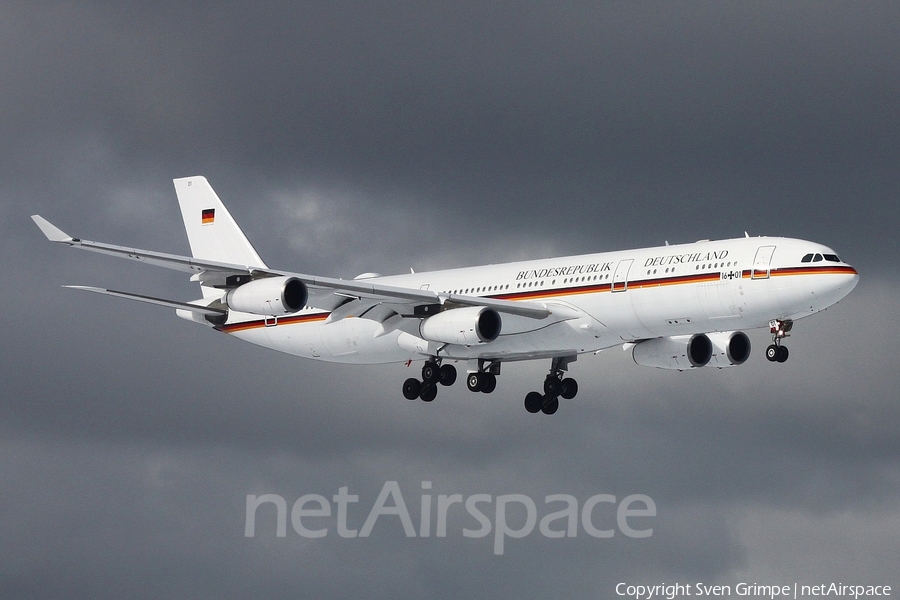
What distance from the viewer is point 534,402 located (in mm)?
69688

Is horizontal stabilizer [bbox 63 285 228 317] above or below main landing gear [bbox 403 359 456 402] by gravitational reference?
above

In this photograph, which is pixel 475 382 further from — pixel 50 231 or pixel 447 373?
pixel 50 231

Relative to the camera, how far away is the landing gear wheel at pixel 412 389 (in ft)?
225

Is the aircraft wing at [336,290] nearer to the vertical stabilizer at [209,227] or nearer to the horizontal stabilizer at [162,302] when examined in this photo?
the horizontal stabilizer at [162,302]

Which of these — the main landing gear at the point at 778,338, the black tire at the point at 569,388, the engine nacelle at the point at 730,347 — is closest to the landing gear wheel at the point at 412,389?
the black tire at the point at 569,388

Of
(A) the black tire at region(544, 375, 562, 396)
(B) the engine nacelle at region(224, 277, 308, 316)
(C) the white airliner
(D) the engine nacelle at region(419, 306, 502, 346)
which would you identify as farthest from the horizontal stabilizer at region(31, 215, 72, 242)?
(A) the black tire at region(544, 375, 562, 396)

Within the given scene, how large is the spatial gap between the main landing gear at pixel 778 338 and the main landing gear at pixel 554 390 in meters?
12.5

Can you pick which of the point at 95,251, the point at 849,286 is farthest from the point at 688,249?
the point at 95,251

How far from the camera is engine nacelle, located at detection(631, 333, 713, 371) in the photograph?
64938 mm

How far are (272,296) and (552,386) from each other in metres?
16.0

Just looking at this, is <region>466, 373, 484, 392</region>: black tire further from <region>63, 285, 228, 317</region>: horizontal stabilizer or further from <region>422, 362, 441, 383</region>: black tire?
<region>63, 285, 228, 317</region>: horizontal stabilizer

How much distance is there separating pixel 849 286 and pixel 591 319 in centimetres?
1116

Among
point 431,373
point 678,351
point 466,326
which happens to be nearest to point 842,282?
point 678,351

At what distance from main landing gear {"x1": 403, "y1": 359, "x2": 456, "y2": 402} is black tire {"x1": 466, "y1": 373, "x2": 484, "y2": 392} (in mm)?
797
